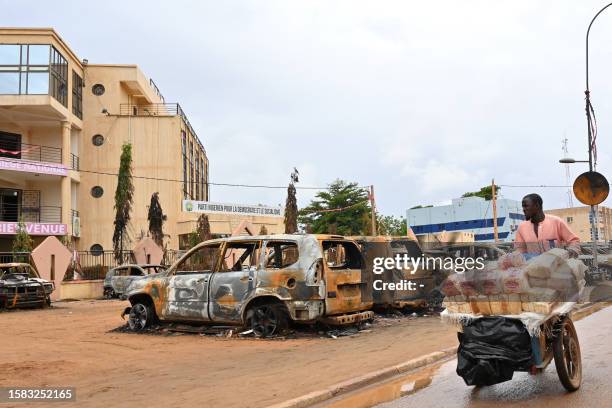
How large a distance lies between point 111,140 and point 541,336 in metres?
37.7

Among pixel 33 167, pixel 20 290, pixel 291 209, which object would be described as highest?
pixel 33 167

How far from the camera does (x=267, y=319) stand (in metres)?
11.0

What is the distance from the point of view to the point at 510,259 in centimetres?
628

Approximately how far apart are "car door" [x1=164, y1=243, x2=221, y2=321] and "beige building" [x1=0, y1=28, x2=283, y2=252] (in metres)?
22.1

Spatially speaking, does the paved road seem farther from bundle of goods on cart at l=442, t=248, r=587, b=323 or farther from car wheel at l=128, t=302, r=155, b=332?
car wheel at l=128, t=302, r=155, b=332

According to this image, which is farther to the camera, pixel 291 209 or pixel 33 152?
pixel 33 152

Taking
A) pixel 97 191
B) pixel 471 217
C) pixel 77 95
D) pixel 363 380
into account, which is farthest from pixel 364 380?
pixel 471 217

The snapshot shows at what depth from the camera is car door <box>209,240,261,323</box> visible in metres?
11.1

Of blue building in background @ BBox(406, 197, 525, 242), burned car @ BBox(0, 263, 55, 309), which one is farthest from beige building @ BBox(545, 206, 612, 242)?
burned car @ BBox(0, 263, 55, 309)

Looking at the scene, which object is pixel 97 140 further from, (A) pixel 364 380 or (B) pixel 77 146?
(A) pixel 364 380

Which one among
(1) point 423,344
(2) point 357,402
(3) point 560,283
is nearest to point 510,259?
(3) point 560,283

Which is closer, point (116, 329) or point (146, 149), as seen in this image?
point (116, 329)

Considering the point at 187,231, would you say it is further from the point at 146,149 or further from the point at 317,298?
the point at 317,298

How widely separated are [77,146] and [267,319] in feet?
106
